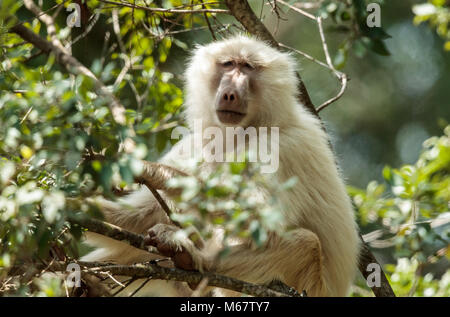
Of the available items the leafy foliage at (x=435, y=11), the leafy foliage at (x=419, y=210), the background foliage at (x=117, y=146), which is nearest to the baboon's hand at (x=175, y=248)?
the background foliage at (x=117, y=146)

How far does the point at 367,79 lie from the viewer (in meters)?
21.5

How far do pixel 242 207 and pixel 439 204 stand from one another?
11.6 ft

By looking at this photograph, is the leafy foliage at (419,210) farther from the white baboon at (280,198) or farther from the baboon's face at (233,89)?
the baboon's face at (233,89)

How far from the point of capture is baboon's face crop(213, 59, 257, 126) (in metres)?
6.41

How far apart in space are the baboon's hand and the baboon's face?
151cm

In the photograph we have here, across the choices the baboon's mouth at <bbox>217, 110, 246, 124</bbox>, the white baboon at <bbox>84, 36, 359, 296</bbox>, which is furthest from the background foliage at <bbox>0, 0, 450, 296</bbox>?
the baboon's mouth at <bbox>217, 110, 246, 124</bbox>

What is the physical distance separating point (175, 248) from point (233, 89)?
1966 mm

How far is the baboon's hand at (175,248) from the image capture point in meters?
5.46

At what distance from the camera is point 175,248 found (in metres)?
5.47

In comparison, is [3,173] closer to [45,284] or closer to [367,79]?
[45,284]

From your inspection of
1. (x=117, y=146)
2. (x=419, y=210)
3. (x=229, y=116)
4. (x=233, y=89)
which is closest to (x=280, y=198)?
(x=229, y=116)

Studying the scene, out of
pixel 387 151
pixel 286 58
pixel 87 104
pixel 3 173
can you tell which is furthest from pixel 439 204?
pixel 387 151

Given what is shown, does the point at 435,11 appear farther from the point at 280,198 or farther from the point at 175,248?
the point at 175,248
